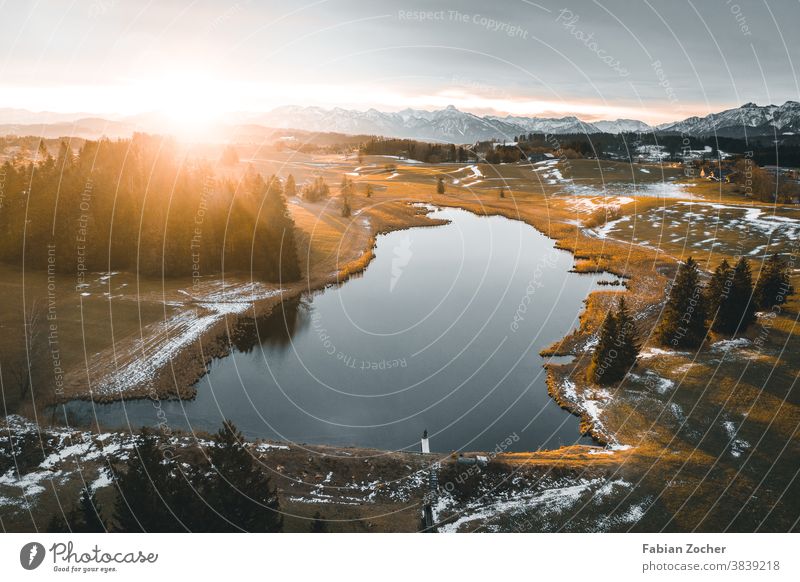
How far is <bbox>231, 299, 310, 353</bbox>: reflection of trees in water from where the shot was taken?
42.8m

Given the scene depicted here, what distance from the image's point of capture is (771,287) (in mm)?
43375

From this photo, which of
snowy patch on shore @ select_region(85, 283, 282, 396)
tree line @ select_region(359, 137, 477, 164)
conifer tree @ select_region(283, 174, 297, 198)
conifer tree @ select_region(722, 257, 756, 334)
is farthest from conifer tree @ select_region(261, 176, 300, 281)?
tree line @ select_region(359, 137, 477, 164)

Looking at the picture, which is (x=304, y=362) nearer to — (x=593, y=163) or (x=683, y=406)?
(x=683, y=406)

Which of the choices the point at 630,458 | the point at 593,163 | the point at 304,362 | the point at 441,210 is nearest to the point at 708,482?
the point at 630,458

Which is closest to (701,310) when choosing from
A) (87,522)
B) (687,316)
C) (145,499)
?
(687,316)

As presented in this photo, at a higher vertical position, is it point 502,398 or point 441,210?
point 441,210

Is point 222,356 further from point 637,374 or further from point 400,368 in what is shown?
point 637,374

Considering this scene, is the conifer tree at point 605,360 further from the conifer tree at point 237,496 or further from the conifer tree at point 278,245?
the conifer tree at point 278,245

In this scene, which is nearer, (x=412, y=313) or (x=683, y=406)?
(x=683, y=406)

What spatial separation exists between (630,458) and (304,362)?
24715 millimetres

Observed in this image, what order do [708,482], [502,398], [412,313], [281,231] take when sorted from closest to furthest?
[708,482], [502,398], [412,313], [281,231]

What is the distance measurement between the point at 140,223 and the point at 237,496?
158ft

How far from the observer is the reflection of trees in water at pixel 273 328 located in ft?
141

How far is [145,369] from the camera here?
36031mm
